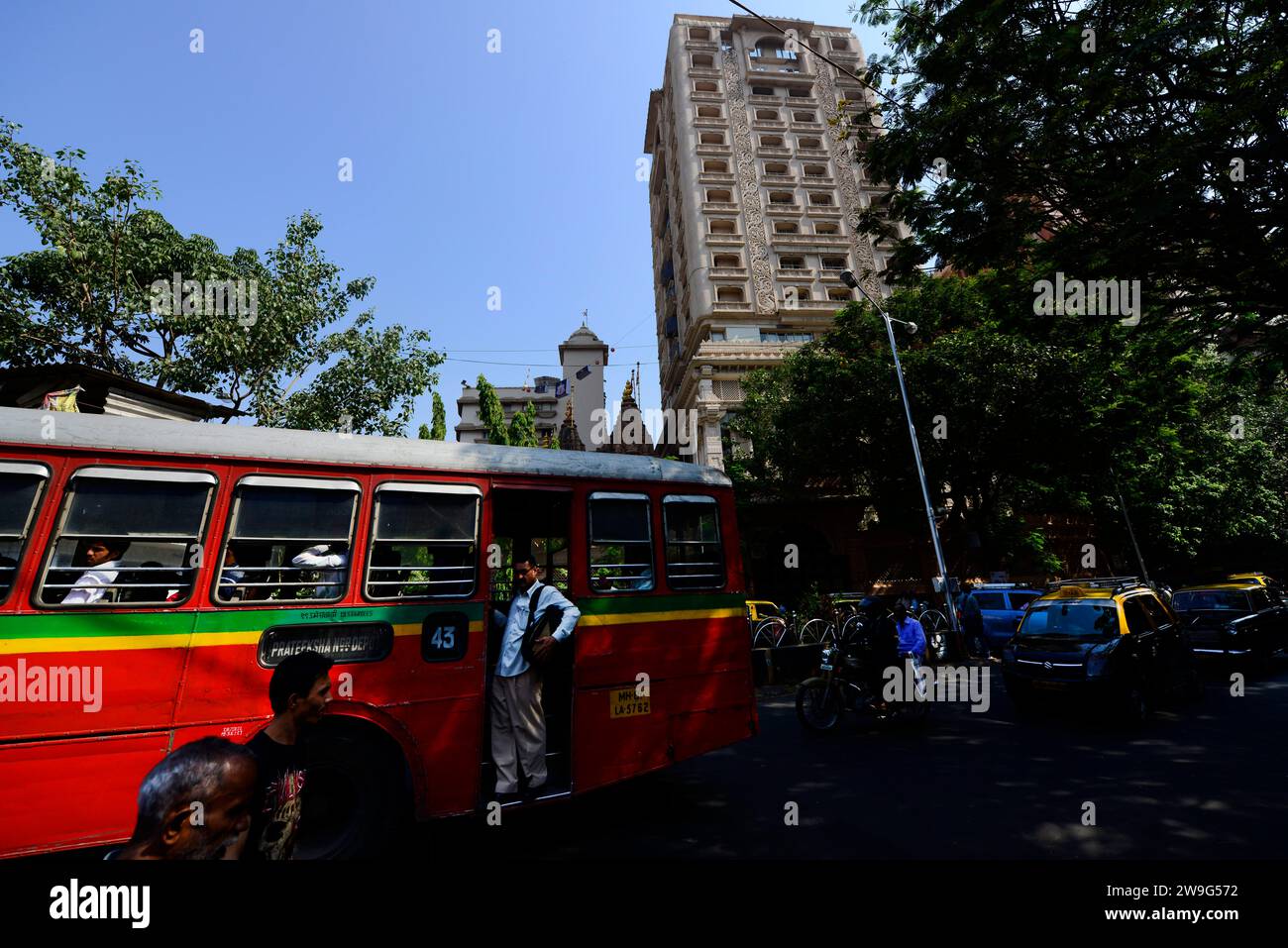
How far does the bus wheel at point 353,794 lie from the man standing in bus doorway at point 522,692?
800mm

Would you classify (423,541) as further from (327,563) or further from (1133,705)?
(1133,705)

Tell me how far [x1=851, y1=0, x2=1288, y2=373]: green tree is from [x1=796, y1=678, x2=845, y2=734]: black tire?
20.1 ft

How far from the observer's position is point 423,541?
4707 mm

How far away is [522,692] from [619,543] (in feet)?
4.86

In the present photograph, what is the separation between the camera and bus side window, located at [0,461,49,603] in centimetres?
349

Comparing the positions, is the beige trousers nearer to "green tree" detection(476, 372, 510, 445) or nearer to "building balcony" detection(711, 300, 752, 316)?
"green tree" detection(476, 372, 510, 445)

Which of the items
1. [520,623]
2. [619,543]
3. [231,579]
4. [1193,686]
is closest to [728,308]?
[1193,686]

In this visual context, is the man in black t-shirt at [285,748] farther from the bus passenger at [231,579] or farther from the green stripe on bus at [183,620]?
the bus passenger at [231,579]

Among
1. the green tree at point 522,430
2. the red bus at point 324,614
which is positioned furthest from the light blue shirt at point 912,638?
the green tree at point 522,430

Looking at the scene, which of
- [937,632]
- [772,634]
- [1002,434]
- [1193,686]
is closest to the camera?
[1193,686]
